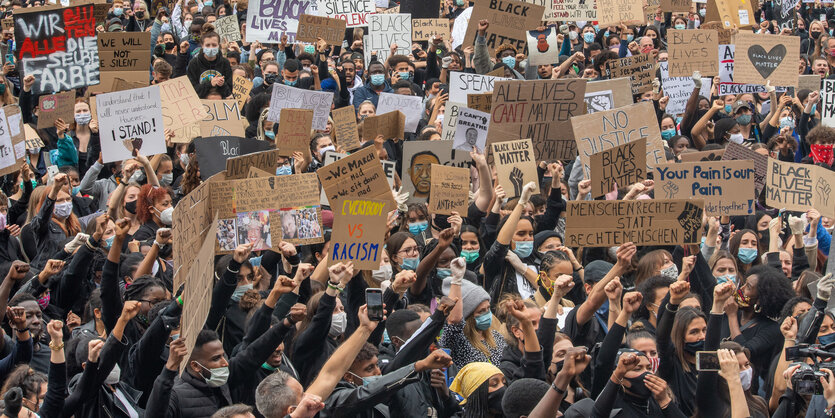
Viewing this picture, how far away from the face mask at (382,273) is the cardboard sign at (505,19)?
6.77 m

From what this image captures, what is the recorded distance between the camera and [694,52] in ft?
47.3

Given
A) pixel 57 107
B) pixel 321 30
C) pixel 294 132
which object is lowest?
pixel 57 107

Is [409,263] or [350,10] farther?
[350,10]

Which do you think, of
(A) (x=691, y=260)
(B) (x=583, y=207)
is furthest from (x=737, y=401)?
(B) (x=583, y=207)

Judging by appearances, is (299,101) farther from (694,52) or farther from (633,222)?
(694,52)

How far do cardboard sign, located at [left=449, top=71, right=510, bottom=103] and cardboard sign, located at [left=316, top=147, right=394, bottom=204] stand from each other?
4049mm

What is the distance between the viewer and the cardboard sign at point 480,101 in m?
11.6

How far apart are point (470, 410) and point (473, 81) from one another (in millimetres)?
7297

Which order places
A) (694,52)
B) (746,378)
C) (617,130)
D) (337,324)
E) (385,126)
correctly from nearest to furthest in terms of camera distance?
(746,378) → (337,324) → (617,130) → (385,126) → (694,52)

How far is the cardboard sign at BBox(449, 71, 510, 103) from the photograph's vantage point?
1277cm

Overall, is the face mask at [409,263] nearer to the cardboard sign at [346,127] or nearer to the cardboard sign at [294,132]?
the cardboard sign at [294,132]

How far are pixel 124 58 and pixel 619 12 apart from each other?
26.2ft

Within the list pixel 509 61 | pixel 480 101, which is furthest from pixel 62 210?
pixel 509 61

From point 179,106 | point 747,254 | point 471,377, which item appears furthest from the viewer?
point 179,106
